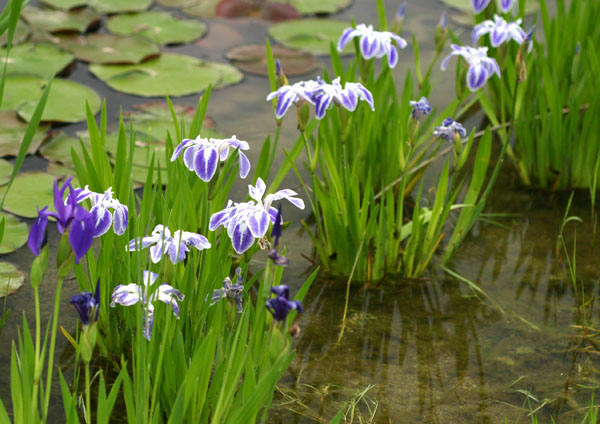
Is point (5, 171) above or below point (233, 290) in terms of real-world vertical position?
below

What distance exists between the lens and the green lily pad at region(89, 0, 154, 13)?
410cm

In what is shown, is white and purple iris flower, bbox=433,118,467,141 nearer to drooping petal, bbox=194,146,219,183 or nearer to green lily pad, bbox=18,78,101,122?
drooping petal, bbox=194,146,219,183

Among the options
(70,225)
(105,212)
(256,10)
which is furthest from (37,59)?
(70,225)

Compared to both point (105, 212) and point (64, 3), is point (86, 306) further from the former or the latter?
point (64, 3)

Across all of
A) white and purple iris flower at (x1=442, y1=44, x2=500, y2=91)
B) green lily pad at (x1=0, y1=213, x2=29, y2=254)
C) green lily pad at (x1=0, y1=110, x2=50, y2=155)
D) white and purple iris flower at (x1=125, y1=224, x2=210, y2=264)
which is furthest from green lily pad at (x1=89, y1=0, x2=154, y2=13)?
white and purple iris flower at (x1=125, y1=224, x2=210, y2=264)

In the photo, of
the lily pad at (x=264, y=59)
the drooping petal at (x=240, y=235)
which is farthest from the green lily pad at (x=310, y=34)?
the drooping petal at (x=240, y=235)

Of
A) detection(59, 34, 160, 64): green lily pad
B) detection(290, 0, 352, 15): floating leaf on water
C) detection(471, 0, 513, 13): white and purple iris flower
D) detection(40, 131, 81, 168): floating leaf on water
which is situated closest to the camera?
detection(471, 0, 513, 13): white and purple iris flower

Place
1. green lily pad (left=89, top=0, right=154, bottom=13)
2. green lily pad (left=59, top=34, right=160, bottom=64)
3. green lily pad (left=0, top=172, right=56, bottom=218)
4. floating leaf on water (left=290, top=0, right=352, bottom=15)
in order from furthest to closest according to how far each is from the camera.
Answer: floating leaf on water (left=290, top=0, right=352, bottom=15) < green lily pad (left=89, top=0, right=154, bottom=13) < green lily pad (left=59, top=34, right=160, bottom=64) < green lily pad (left=0, top=172, right=56, bottom=218)

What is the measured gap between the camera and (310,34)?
403cm

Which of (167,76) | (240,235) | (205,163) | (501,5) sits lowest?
(167,76)

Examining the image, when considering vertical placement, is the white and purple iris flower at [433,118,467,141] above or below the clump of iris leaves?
above

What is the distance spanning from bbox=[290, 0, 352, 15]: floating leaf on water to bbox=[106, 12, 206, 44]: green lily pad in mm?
687

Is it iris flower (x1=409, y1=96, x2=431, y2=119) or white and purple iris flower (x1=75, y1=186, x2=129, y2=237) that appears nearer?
white and purple iris flower (x1=75, y1=186, x2=129, y2=237)

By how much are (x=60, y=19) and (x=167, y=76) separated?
35.1 inches
